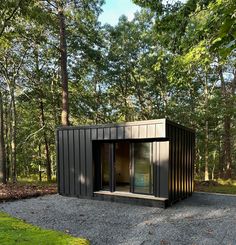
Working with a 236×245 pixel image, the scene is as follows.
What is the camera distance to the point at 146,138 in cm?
651

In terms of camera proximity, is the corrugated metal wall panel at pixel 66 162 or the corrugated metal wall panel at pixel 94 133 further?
the corrugated metal wall panel at pixel 66 162

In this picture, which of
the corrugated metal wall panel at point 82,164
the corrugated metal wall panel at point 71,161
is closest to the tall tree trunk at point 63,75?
the corrugated metal wall panel at point 71,161

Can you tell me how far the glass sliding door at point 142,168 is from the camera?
267 inches

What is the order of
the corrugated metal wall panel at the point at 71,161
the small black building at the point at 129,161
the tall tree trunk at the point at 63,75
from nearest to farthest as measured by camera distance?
the small black building at the point at 129,161 < the corrugated metal wall panel at the point at 71,161 < the tall tree trunk at the point at 63,75

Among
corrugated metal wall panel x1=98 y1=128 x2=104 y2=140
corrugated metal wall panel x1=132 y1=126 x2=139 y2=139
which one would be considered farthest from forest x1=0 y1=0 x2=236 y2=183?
corrugated metal wall panel x1=98 y1=128 x2=104 y2=140

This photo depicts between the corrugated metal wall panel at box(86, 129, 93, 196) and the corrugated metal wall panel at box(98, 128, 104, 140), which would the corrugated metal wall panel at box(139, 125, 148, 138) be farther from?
the corrugated metal wall panel at box(86, 129, 93, 196)

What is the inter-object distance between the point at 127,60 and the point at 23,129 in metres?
7.90

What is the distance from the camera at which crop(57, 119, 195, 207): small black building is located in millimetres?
6453

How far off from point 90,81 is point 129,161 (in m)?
10.4

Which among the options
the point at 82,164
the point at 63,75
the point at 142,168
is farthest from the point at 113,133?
the point at 63,75

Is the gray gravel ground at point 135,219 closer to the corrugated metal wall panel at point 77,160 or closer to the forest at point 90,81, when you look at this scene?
the corrugated metal wall panel at point 77,160

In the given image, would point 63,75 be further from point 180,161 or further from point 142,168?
point 180,161

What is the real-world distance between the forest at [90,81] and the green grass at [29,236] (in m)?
5.42

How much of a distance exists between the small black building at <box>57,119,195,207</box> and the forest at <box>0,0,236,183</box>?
97.7 inches
